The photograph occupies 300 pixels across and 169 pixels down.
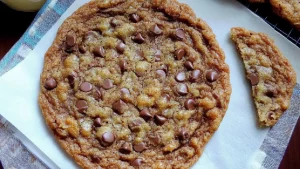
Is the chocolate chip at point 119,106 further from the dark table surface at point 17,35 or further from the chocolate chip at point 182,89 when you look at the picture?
the dark table surface at point 17,35

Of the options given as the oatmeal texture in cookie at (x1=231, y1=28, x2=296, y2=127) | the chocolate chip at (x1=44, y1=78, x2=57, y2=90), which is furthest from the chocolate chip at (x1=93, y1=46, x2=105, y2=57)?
the oatmeal texture in cookie at (x1=231, y1=28, x2=296, y2=127)

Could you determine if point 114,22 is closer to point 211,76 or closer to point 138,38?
point 138,38

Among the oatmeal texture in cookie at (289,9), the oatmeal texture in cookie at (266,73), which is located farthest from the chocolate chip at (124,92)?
the oatmeal texture in cookie at (289,9)

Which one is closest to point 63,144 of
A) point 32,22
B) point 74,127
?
point 74,127

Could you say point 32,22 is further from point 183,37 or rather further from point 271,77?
point 271,77

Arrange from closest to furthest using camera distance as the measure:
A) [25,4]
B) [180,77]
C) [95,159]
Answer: [95,159]
[180,77]
[25,4]

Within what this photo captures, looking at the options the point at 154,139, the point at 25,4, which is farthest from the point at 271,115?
the point at 25,4

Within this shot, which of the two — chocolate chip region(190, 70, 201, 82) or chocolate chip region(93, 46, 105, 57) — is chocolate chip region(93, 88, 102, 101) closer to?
chocolate chip region(93, 46, 105, 57)
